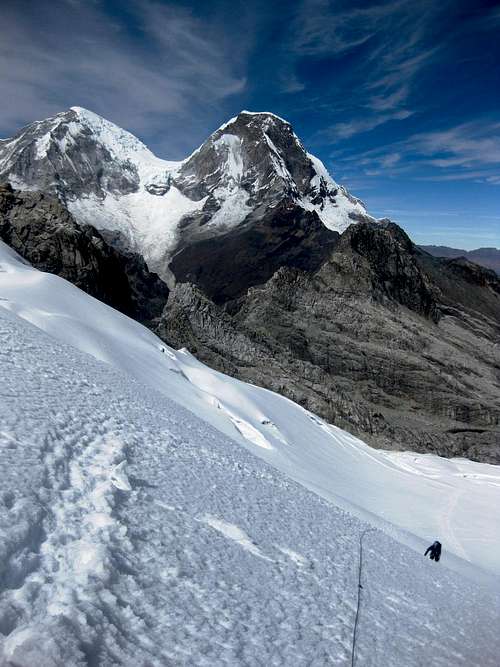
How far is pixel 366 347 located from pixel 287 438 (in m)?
41.8

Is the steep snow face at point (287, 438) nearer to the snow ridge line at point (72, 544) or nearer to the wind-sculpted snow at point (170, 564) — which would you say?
the wind-sculpted snow at point (170, 564)

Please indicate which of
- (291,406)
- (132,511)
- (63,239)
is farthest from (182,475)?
(63,239)

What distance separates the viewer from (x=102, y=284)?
5466 centimetres

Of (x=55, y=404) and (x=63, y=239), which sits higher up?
(x=63, y=239)

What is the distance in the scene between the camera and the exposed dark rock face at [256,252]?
16112 centimetres

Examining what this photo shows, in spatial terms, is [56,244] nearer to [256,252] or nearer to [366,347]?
[366,347]

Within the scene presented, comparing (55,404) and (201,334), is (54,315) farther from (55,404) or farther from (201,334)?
(201,334)

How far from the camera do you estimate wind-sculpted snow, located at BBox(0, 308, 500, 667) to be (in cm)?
420

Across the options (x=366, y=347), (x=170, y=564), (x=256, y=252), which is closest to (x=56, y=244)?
(x=366, y=347)

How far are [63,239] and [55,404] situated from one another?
48.0 metres

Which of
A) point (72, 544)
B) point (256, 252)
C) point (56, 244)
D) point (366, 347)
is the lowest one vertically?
point (72, 544)

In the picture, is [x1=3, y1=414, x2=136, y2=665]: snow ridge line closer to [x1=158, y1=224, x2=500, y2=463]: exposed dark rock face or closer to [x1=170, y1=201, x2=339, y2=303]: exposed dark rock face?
[x1=158, y1=224, x2=500, y2=463]: exposed dark rock face

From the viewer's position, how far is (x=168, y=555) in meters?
5.61

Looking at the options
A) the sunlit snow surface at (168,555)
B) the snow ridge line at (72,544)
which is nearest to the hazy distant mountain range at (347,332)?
the sunlit snow surface at (168,555)
